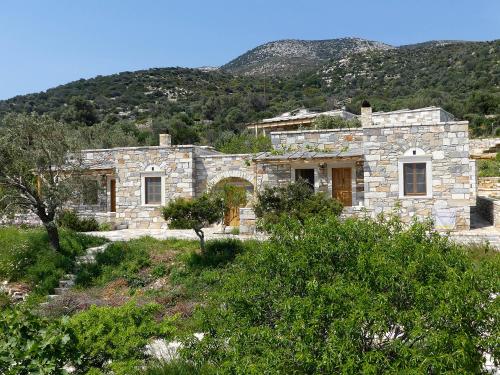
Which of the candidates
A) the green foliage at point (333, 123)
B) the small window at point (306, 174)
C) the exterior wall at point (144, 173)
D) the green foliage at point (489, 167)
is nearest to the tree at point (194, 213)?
the small window at point (306, 174)

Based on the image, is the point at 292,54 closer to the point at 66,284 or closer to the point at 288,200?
the point at 288,200

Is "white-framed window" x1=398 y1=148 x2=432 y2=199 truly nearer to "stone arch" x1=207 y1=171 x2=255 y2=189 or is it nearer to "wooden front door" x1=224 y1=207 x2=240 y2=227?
"stone arch" x1=207 y1=171 x2=255 y2=189

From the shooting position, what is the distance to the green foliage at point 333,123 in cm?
2572

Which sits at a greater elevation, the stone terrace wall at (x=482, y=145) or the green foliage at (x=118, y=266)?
the stone terrace wall at (x=482, y=145)

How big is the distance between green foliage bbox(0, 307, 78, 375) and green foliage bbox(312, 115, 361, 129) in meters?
21.5

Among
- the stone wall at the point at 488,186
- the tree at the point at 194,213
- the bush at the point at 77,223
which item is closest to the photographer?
the tree at the point at 194,213

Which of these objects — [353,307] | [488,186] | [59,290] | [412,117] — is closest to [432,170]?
[412,117]

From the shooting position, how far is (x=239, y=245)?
14.3 m

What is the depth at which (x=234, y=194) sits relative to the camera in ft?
60.2

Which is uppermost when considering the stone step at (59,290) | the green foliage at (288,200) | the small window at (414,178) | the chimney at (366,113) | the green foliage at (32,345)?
the chimney at (366,113)

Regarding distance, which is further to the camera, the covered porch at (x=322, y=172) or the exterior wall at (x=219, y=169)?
the exterior wall at (x=219, y=169)

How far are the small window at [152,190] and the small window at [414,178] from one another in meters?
9.35

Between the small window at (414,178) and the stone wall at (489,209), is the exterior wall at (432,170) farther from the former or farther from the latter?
the stone wall at (489,209)

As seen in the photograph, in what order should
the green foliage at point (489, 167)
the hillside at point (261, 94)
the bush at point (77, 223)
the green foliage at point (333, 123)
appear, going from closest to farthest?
the bush at point (77, 223)
the green foliage at point (489, 167)
the green foliage at point (333, 123)
the hillside at point (261, 94)
